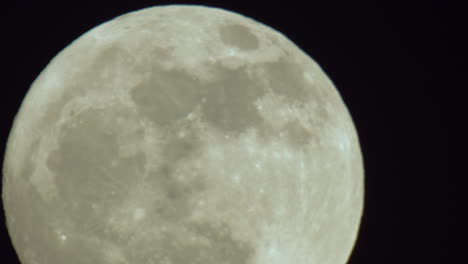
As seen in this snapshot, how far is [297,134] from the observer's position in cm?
476

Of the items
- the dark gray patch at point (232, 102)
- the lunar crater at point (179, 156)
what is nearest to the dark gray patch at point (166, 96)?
the lunar crater at point (179, 156)

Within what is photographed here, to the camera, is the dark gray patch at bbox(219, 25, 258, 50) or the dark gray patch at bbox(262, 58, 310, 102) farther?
the dark gray patch at bbox(219, 25, 258, 50)

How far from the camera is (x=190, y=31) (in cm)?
498

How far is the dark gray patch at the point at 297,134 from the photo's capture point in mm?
4715

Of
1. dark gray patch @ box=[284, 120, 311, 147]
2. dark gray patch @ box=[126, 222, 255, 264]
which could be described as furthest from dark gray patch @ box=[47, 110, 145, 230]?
dark gray patch @ box=[284, 120, 311, 147]

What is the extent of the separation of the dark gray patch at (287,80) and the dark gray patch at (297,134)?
0.22 m

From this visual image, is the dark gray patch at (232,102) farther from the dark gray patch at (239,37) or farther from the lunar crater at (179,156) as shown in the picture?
the dark gray patch at (239,37)

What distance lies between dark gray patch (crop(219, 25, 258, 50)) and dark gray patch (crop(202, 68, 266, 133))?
31 cm

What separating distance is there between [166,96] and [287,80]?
95 centimetres

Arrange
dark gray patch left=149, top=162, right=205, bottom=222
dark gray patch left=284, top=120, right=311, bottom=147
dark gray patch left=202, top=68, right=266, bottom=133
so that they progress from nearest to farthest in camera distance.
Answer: dark gray patch left=149, top=162, right=205, bottom=222 < dark gray patch left=202, top=68, right=266, bottom=133 < dark gray patch left=284, top=120, right=311, bottom=147

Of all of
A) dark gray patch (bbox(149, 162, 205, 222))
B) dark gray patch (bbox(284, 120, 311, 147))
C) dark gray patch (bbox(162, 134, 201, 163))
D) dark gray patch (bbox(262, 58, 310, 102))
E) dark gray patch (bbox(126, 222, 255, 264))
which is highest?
dark gray patch (bbox(262, 58, 310, 102))

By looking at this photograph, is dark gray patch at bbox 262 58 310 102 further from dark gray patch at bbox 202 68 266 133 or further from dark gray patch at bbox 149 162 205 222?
dark gray patch at bbox 149 162 205 222

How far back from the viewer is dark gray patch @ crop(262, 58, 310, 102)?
16.0 ft

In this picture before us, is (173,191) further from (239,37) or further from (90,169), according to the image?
(239,37)
